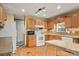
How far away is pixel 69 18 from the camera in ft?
15.3

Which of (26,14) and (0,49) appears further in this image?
(26,14)

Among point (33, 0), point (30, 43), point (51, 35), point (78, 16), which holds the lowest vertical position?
point (30, 43)

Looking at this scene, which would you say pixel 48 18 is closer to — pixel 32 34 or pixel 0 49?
pixel 32 34

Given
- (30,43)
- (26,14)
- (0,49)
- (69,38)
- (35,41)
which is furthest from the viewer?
(35,41)

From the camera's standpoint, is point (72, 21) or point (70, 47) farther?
point (72, 21)

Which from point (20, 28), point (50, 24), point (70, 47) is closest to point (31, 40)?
point (20, 28)

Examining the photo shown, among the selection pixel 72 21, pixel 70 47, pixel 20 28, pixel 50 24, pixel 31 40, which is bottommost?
pixel 31 40

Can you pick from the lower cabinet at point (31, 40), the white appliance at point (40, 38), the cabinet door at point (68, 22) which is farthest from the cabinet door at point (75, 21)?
the lower cabinet at point (31, 40)

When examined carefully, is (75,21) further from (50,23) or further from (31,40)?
(31,40)

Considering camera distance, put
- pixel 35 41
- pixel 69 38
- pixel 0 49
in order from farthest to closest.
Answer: pixel 35 41
pixel 69 38
pixel 0 49

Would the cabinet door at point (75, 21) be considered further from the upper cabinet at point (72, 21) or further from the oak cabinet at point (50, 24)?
the oak cabinet at point (50, 24)

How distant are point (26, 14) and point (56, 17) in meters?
1.52

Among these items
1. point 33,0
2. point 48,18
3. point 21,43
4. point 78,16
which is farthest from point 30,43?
point 33,0

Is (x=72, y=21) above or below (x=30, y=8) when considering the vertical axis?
below
